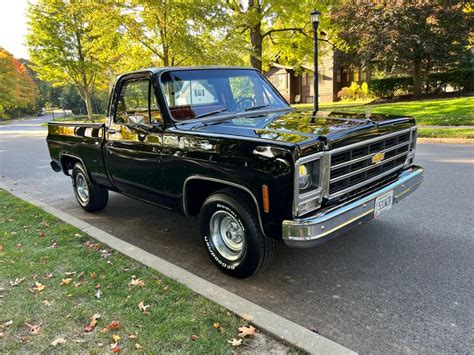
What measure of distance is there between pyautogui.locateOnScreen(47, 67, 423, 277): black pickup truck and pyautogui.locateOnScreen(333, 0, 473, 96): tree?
1984 cm

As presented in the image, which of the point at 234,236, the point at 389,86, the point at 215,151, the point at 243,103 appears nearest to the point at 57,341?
the point at 234,236

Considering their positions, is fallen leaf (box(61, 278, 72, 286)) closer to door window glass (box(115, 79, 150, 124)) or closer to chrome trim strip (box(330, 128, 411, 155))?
door window glass (box(115, 79, 150, 124))

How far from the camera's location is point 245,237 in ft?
11.3

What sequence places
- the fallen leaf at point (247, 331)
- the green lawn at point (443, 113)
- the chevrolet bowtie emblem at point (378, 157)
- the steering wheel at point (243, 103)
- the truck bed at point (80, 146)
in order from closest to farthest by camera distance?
the fallen leaf at point (247, 331) < the chevrolet bowtie emblem at point (378, 157) < the steering wheel at point (243, 103) < the truck bed at point (80, 146) < the green lawn at point (443, 113)

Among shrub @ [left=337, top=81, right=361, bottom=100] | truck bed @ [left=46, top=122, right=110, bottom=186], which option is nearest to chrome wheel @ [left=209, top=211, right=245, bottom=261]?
truck bed @ [left=46, top=122, right=110, bottom=186]

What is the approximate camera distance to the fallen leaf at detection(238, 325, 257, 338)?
2.78 m

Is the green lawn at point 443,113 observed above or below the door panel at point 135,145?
below

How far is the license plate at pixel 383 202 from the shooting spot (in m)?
3.51

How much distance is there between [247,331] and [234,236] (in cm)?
106

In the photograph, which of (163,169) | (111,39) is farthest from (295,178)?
(111,39)

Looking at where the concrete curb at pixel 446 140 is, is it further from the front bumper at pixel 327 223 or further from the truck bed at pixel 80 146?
the truck bed at pixel 80 146

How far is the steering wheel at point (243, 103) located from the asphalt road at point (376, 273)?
167cm

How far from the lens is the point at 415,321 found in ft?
9.56

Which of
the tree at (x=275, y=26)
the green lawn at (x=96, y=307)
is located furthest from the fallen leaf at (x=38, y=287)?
the tree at (x=275, y=26)
